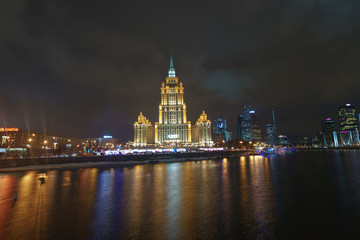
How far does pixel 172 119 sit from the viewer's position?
138 m

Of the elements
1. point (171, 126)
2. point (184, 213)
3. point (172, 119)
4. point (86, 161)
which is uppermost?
point (172, 119)

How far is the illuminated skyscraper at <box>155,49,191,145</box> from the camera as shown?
135 metres

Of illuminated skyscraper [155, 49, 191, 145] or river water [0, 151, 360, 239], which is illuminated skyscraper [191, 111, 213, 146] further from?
river water [0, 151, 360, 239]

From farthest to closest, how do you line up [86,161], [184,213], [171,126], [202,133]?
1. [202,133]
2. [171,126]
3. [86,161]
4. [184,213]

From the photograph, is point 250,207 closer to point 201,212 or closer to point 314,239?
point 201,212

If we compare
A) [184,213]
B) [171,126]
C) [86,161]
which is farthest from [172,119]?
[184,213]

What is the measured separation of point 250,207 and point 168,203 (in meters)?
6.81

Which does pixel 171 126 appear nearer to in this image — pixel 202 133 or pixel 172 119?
pixel 172 119

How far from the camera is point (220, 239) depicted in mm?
11938

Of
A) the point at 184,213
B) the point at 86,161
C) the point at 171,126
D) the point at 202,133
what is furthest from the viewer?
the point at 202,133

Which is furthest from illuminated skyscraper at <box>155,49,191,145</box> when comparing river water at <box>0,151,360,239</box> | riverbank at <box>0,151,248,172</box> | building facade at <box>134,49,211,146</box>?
river water at <box>0,151,360,239</box>

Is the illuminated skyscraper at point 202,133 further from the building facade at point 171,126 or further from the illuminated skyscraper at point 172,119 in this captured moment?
the illuminated skyscraper at point 172,119

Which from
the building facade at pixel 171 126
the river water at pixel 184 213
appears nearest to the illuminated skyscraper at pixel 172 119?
the building facade at pixel 171 126

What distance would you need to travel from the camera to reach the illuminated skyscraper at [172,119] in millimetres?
135250
